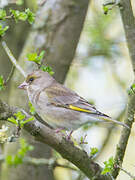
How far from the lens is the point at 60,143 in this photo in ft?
8.66

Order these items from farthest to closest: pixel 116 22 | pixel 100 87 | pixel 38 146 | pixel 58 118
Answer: pixel 100 87, pixel 116 22, pixel 38 146, pixel 58 118

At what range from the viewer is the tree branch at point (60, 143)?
2437mm

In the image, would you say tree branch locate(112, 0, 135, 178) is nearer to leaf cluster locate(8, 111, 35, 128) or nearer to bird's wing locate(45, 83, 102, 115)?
bird's wing locate(45, 83, 102, 115)

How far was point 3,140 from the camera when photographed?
7.91 ft

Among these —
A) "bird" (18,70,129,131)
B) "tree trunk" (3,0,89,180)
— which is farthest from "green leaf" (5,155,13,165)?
"tree trunk" (3,0,89,180)

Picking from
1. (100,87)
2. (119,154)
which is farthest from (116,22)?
(119,154)

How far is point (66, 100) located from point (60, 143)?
118 cm

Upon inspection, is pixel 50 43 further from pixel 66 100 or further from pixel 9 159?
pixel 9 159

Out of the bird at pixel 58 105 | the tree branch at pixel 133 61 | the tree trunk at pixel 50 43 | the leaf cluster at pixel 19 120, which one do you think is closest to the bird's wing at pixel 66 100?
the bird at pixel 58 105

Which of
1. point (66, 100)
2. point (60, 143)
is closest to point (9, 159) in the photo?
point (60, 143)

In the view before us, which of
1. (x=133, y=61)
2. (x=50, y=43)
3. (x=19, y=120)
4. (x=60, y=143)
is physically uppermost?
(x=50, y=43)

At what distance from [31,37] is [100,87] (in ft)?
12.4

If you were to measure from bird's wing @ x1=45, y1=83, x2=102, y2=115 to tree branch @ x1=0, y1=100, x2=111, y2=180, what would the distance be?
32.0 inches

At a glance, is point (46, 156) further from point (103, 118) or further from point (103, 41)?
point (103, 41)
